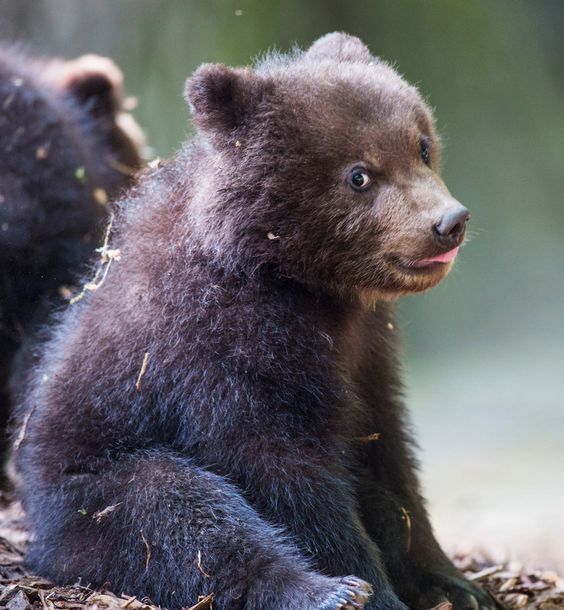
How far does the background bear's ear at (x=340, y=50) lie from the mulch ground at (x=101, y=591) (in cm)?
286

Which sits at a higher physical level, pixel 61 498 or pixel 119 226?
pixel 119 226

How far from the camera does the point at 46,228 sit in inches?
277

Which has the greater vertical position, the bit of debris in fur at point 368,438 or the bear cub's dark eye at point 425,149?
the bear cub's dark eye at point 425,149

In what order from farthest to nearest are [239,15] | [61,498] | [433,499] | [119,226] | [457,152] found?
[457,152], [239,15], [433,499], [119,226], [61,498]

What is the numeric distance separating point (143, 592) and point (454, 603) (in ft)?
5.21

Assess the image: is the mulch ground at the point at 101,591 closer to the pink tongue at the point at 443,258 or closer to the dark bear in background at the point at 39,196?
the dark bear in background at the point at 39,196

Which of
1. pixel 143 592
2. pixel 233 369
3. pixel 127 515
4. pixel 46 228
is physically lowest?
pixel 143 592

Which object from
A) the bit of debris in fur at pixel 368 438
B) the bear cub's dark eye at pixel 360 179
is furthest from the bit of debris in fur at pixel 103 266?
the bit of debris in fur at pixel 368 438

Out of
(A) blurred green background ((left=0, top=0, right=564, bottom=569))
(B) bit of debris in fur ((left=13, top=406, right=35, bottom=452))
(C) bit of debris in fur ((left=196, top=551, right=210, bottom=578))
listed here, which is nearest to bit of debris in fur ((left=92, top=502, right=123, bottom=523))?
(C) bit of debris in fur ((left=196, top=551, right=210, bottom=578))

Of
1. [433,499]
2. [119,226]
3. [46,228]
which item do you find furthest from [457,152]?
[119,226]

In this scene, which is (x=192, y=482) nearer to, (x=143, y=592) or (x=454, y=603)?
(x=143, y=592)

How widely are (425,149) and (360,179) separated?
46 cm

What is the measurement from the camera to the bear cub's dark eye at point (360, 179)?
4.67m

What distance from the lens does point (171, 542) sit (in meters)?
4.43
